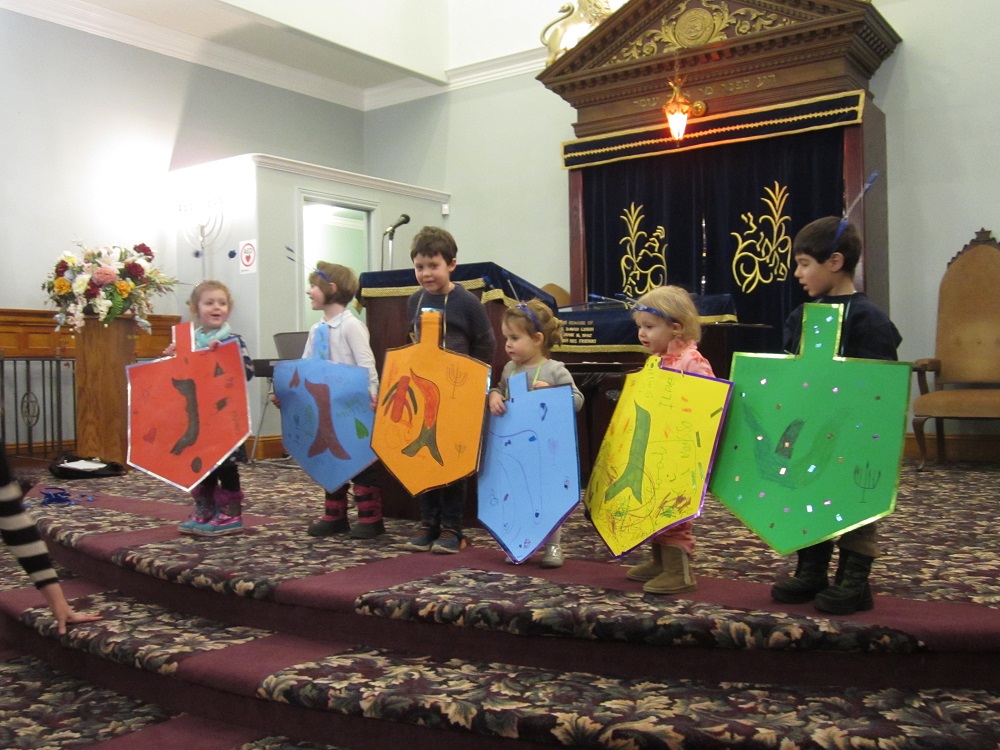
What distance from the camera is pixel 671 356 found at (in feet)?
9.53

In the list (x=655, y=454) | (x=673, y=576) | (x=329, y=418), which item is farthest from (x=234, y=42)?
(x=673, y=576)

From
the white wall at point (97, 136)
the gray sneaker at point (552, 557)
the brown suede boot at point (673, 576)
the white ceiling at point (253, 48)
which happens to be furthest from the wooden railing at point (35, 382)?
the brown suede boot at point (673, 576)

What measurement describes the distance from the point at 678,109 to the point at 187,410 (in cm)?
462

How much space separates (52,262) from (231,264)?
1.42 metres

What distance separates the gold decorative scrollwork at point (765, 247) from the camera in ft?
22.2

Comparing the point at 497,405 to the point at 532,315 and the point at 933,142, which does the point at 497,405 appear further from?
the point at 933,142

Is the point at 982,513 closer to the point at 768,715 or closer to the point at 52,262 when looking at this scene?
the point at 768,715

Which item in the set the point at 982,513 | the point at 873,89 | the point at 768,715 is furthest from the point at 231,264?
the point at 768,715

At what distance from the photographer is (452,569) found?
3.11 meters

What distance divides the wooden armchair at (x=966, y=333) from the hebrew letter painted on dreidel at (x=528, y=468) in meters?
3.70

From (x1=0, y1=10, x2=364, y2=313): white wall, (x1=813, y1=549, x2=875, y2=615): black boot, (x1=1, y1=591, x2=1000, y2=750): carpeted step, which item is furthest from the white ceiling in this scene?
(x1=813, y1=549, x2=875, y2=615): black boot

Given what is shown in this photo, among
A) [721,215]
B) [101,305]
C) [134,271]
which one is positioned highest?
[721,215]

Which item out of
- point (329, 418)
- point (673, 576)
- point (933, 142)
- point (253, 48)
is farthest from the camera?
point (253, 48)

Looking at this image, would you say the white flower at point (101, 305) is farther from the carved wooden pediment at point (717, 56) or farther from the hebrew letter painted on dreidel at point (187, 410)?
the carved wooden pediment at point (717, 56)
